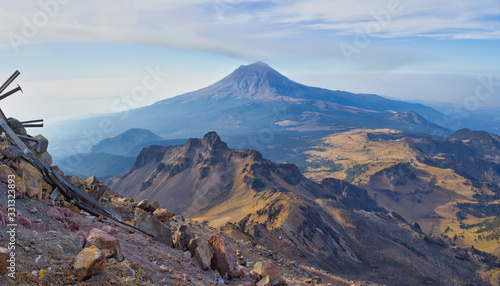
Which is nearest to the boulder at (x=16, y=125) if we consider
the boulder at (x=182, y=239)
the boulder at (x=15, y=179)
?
the boulder at (x=15, y=179)

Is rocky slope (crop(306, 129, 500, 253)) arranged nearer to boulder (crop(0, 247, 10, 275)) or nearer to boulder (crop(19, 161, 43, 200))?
boulder (crop(19, 161, 43, 200))

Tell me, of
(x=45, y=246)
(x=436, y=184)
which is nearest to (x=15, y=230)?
(x=45, y=246)

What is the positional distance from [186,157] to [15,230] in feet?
294

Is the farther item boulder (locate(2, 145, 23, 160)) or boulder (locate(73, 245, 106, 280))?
boulder (locate(2, 145, 23, 160))

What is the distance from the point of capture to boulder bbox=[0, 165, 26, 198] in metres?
8.10

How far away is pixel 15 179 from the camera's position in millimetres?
8180

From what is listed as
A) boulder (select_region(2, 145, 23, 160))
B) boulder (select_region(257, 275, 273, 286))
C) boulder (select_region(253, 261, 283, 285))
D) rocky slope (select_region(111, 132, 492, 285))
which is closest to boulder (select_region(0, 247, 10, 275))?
boulder (select_region(2, 145, 23, 160))

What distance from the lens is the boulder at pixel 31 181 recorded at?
854 cm

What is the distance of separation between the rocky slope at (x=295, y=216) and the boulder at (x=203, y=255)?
104ft

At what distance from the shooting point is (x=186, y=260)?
31.7 feet

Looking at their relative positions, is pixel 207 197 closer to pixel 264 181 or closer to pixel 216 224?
pixel 264 181

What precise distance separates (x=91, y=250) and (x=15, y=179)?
3766 millimetres

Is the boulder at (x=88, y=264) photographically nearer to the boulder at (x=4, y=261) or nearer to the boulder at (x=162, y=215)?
the boulder at (x=4, y=261)

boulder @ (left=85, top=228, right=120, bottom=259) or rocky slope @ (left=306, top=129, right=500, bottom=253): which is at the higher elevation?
boulder @ (left=85, top=228, right=120, bottom=259)
